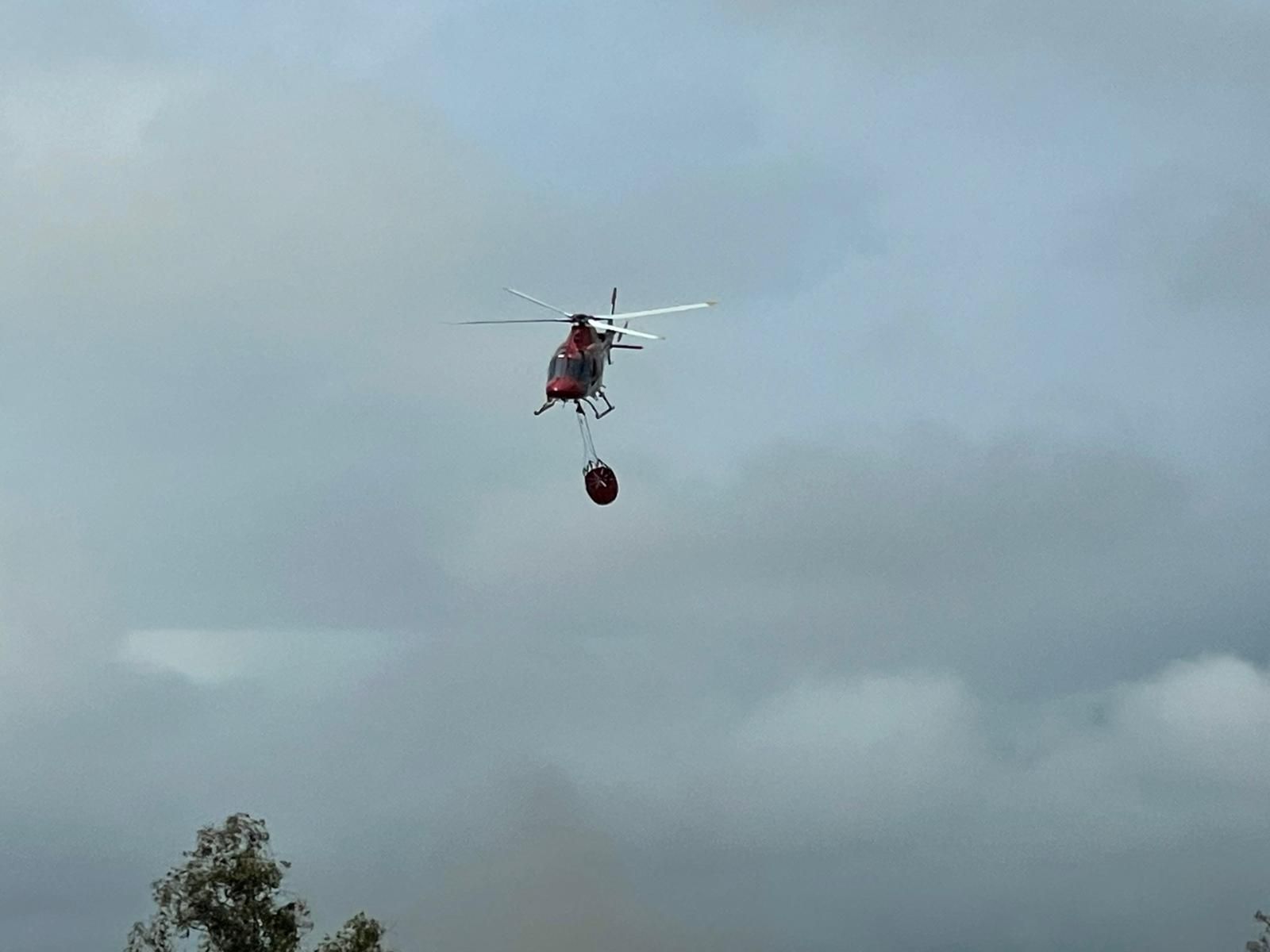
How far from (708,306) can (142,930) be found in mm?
56808

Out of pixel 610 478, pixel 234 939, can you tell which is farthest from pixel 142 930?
pixel 610 478

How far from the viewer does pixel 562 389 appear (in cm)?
15712

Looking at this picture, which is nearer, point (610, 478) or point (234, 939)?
point (610, 478)

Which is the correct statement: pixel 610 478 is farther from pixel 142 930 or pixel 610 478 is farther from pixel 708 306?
pixel 142 930

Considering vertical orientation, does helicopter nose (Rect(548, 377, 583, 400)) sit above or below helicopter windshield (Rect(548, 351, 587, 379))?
below


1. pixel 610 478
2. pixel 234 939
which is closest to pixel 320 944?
pixel 234 939

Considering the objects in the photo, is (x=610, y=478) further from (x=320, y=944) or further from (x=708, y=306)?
(x=320, y=944)

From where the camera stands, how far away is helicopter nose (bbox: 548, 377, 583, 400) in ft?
515

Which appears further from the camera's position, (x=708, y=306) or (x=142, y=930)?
(x=142, y=930)

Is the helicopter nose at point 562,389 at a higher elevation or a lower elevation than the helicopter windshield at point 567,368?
lower

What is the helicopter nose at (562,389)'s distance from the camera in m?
157

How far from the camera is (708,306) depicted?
506 ft

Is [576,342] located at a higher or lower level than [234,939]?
higher

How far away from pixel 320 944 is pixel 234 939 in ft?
19.1
